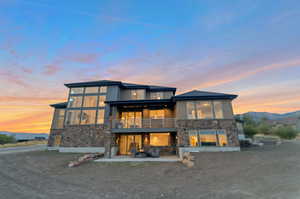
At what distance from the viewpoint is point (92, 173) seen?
24.9 feet

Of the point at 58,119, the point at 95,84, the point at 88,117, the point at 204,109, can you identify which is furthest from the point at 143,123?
the point at 58,119

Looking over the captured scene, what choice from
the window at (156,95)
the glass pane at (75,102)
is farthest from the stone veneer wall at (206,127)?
the glass pane at (75,102)

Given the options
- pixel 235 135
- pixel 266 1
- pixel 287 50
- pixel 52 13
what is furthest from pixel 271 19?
pixel 52 13

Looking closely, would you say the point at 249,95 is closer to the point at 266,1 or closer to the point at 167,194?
the point at 266,1

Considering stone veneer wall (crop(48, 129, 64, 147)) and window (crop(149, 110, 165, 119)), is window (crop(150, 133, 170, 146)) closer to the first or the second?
window (crop(149, 110, 165, 119))

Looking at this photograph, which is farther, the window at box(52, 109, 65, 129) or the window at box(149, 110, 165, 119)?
the window at box(52, 109, 65, 129)

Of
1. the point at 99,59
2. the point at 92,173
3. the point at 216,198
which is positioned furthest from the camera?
the point at 99,59

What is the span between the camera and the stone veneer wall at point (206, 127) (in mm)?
11961

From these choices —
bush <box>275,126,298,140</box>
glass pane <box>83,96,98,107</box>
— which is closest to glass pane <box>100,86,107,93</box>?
glass pane <box>83,96,98,107</box>

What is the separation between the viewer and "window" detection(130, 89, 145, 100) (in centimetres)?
1743

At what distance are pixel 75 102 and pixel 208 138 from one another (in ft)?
54.0

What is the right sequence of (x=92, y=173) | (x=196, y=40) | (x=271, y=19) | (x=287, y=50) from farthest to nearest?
1. (x=196, y=40)
2. (x=287, y=50)
3. (x=271, y=19)
4. (x=92, y=173)

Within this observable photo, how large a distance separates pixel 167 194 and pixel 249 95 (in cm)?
2634

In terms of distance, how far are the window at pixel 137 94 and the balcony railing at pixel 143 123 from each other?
401cm
